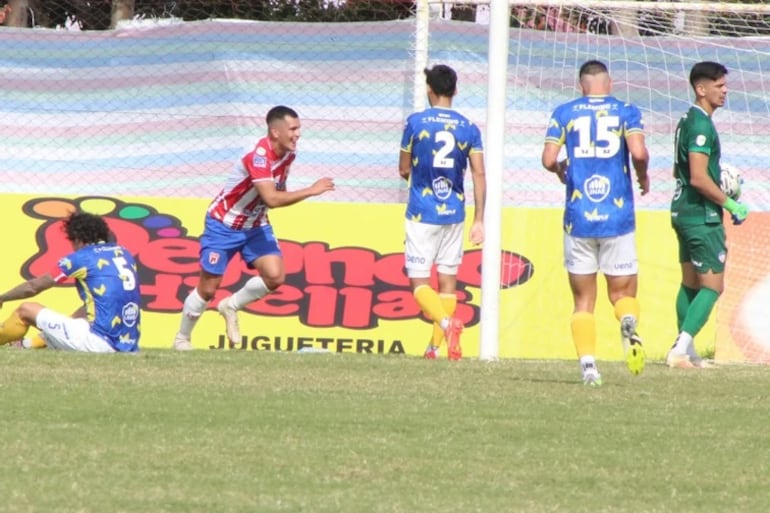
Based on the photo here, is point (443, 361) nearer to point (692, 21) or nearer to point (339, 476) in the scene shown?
point (339, 476)

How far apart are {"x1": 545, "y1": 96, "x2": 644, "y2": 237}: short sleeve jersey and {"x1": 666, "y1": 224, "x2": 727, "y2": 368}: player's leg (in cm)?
170

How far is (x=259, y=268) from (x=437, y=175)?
1679 millimetres

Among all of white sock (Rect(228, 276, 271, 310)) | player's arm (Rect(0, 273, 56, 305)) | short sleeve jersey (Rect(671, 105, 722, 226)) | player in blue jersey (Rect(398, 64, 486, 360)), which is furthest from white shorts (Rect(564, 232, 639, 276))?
player's arm (Rect(0, 273, 56, 305))

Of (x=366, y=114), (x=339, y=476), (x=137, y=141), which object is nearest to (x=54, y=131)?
(x=137, y=141)

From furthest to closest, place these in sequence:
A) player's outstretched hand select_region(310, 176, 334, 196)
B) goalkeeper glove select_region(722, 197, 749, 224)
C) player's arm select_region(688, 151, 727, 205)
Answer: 1. player's outstretched hand select_region(310, 176, 334, 196)
2. player's arm select_region(688, 151, 727, 205)
3. goalkeeper glove select_region(722, 197, 749, 224)

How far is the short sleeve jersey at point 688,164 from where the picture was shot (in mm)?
11703

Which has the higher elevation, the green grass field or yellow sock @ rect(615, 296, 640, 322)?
yellow sock @ rect(615, 296, 640, 322)

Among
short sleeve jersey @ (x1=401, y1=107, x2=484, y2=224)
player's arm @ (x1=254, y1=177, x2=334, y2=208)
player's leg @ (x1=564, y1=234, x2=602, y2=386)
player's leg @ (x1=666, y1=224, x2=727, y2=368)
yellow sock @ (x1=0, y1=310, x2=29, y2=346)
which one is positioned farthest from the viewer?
player's arm @ (x1=254, y1=177, x2=334, y2=208)

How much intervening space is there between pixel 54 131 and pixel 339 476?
11.2 m

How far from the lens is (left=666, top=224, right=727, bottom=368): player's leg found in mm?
11898

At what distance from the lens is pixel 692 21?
17.4 meters

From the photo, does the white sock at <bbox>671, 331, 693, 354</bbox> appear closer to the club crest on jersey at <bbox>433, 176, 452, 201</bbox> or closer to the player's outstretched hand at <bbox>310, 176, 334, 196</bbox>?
the club crest on jersey at <bbox>433, 176, 452, 201</bbox>

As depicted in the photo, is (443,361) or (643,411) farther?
(443,361)

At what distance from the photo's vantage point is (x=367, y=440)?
24.6 ft
